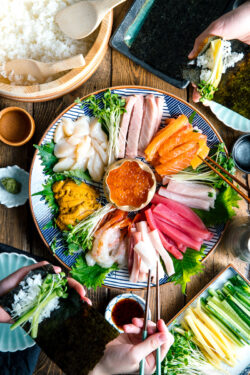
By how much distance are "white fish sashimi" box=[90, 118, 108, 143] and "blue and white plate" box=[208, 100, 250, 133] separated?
3.08 ft

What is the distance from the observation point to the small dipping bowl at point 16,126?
2715 mm

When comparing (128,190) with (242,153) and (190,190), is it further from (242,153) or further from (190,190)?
(242,153)

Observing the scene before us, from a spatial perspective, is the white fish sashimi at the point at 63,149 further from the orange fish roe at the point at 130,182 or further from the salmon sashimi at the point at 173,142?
the salmon sashimi at the point at 173,142

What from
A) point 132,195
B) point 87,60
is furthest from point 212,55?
point 132,195

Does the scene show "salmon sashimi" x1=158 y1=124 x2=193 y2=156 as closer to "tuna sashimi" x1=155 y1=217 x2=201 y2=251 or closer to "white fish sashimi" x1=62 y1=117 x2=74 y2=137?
"tuna sashimi" x1=155 y1=217 x2=201 y2=251

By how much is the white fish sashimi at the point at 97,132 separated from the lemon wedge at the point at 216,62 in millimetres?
942

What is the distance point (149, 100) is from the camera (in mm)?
2801

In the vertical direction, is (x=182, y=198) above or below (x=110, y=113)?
below

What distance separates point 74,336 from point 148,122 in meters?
1.68

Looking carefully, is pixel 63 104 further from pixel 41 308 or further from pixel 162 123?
pixel 41 308

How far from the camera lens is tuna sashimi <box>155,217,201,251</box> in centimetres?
278

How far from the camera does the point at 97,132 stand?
9.22 ft

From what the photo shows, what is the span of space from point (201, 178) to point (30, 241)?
1.53 metres

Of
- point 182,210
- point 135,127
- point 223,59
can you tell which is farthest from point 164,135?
point 223,59
